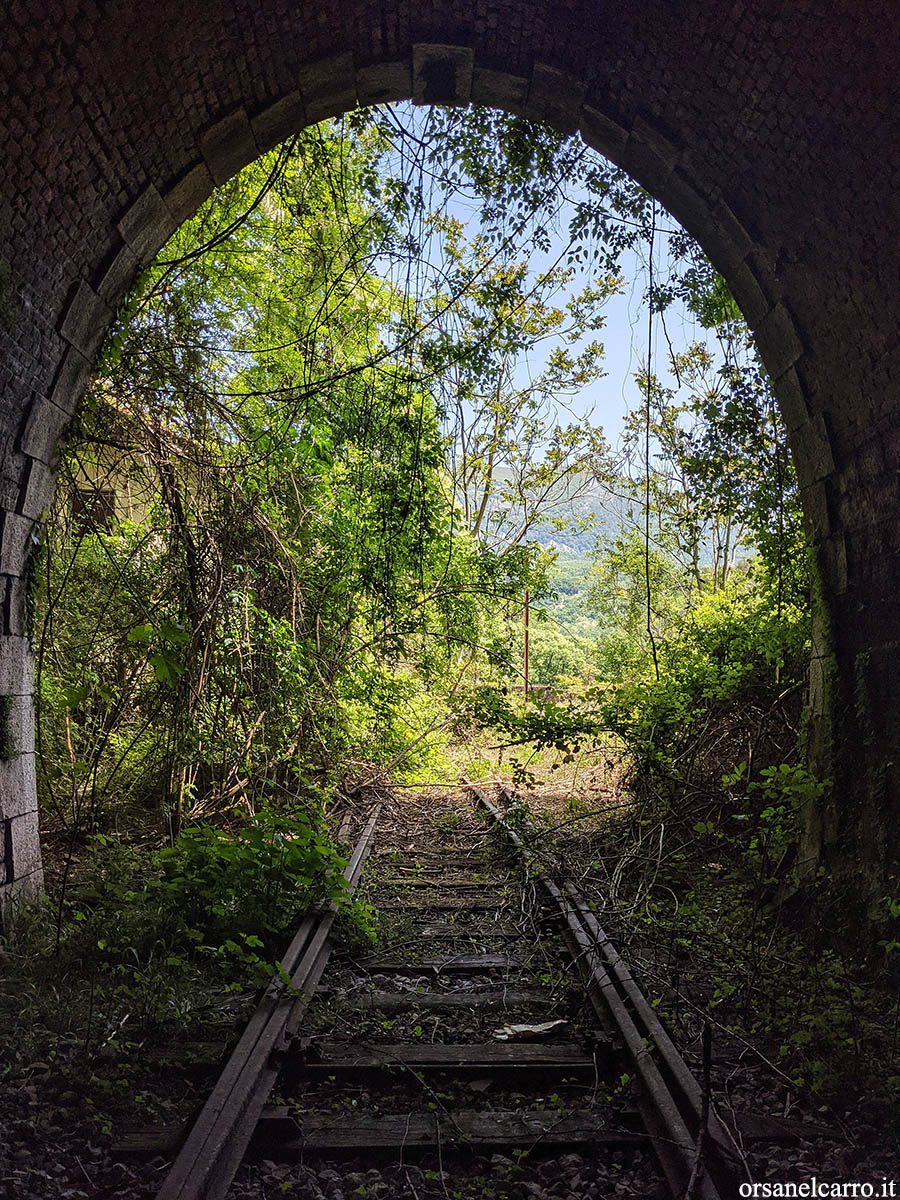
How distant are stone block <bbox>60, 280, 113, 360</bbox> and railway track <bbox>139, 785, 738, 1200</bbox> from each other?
12.3 feet

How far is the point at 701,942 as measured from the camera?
477cm

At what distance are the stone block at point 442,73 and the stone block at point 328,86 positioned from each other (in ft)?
Result: 1.35

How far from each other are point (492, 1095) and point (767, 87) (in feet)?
17.0

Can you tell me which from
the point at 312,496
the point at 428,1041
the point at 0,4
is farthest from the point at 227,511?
the point at 428,1041

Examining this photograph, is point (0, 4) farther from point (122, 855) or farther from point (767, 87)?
point (122, 855)

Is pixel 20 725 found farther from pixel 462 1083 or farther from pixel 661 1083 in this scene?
pixel 661 1083

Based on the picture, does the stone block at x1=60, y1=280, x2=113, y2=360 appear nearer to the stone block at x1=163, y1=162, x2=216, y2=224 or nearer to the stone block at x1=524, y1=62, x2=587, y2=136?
the stone block at x1=163, y1=162, x2=216, y2=224

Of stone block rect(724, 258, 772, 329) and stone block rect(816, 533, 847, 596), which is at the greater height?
stone block rect(724, 258, 772, 329)

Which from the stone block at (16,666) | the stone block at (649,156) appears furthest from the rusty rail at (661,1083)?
the stone block at (649,156)

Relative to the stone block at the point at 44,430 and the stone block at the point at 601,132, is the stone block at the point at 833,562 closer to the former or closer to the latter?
the stone block at the point at 601,132

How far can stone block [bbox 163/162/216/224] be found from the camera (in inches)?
190

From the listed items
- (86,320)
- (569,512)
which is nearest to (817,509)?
(86,320)

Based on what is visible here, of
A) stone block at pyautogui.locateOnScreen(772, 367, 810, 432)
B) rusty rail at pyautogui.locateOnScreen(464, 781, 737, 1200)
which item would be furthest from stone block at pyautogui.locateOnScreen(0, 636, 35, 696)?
stone block at pyautogui.locateOnScreen(772, 367, 810, 432)

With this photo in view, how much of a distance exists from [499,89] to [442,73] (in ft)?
1.23
